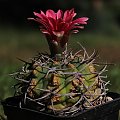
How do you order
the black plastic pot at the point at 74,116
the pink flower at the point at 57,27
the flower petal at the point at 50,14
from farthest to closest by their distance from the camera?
the flower petal at the point at 50,14 → the pink flower at the point at 57,27 → the black plastic pot at the point at 74,116

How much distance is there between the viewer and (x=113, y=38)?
14625mm

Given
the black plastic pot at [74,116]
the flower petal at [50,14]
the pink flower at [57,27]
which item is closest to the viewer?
the black plastic pot at [74,116]

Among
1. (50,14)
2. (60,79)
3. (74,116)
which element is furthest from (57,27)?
(74,116)

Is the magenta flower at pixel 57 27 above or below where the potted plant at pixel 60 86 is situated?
above

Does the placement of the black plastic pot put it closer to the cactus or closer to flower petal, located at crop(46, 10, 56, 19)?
the cactus

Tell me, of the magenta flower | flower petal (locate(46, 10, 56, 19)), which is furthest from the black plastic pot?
flower petal (locate(46, 10, 56, 19))

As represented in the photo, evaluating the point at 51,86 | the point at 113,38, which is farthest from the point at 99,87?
the point at 113,38

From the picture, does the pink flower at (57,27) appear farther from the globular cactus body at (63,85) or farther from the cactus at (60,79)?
the globular cactus body at (63,85)

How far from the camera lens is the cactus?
3.32 m

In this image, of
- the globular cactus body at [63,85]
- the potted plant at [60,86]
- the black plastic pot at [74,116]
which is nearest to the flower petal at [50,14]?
the potted plant at [60,86]

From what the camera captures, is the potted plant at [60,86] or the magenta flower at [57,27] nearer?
the potted plant at [60,86]

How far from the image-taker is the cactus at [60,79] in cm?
332

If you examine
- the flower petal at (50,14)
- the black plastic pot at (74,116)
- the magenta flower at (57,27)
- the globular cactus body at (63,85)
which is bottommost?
the black plastic pot at (74,116)

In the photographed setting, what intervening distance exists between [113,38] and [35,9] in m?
3.19
